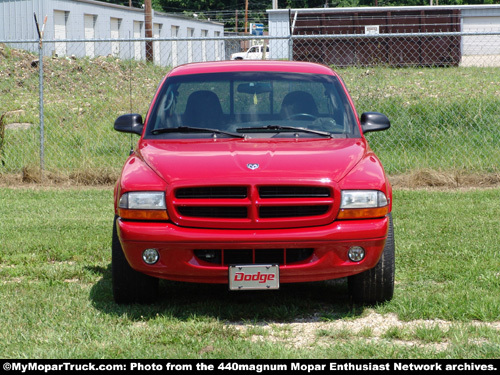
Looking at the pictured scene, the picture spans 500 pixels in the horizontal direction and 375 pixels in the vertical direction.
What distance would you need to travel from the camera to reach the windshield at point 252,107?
215 inches

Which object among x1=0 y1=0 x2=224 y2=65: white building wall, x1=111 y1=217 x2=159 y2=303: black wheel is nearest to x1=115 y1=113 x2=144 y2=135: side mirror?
x1=111 y1=217 x2=159 y2=303: black wheel

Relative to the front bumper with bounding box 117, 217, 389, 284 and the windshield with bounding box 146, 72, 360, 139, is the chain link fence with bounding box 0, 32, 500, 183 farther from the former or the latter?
the front bumper with bounding box 117, 217, 389, 284

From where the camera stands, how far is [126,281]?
4918 mm

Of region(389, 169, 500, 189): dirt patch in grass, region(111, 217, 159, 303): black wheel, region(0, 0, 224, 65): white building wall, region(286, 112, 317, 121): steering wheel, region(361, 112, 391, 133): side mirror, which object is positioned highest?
region(0, 0, 224, 65): white building wall

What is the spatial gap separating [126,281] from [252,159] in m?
1.20

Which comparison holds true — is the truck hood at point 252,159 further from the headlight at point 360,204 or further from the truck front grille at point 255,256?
the truck front grille at point 255,256

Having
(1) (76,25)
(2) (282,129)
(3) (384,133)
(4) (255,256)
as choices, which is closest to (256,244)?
(4) (255,256)

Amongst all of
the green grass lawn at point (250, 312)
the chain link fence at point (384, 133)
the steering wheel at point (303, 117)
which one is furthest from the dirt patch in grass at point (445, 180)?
the steering wheel at point (303, 117)

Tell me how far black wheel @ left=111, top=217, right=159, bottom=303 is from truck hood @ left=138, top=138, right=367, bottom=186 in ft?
2.12

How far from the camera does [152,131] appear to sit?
5.54 m

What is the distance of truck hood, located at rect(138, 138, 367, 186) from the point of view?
457 centimetres

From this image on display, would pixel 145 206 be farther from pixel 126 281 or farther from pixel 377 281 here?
pixel 377 281

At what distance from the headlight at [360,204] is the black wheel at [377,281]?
0.43 metres
